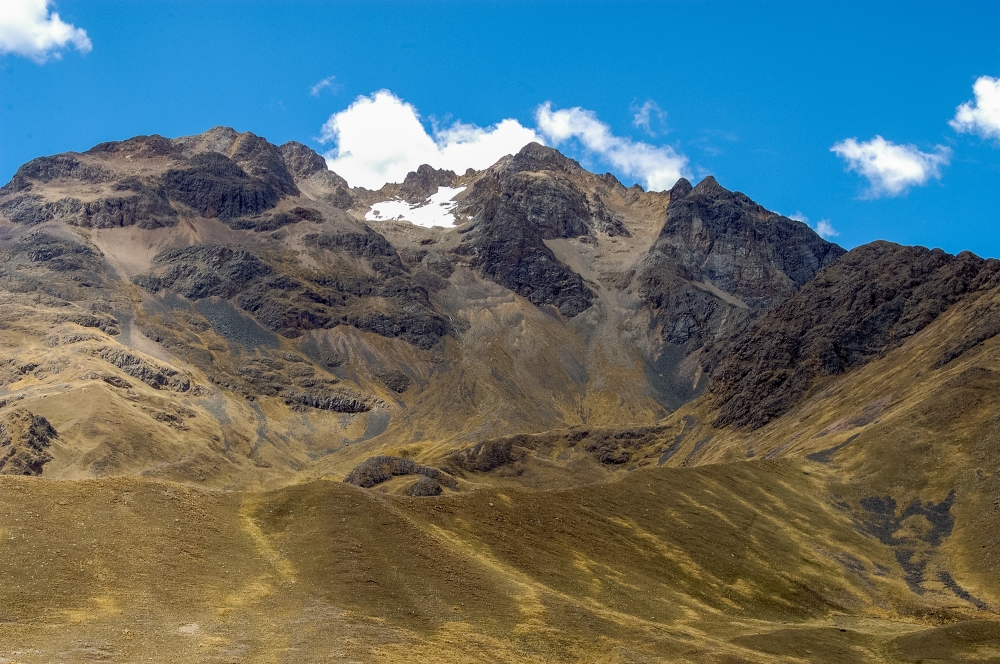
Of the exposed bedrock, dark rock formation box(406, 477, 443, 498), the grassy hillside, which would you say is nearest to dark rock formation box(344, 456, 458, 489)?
the exposed bedrock

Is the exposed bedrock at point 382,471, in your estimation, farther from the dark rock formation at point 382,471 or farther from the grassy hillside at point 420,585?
the grassy hillside at point 420,585

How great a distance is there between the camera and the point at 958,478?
137 m

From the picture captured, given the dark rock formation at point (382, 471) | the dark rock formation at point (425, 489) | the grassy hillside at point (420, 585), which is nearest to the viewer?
the grassy hillside at point (420, 585)

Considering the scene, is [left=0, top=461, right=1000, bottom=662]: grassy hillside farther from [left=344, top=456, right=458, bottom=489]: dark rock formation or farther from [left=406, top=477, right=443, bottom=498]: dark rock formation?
[left=344, top=456, right=458, bottom=489]: dark rock formation

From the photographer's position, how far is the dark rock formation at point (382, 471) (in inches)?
6127

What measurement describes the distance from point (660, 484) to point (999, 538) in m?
46.4

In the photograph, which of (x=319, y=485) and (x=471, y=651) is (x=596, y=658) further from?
(x=319, y=485)

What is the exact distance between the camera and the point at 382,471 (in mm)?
158625

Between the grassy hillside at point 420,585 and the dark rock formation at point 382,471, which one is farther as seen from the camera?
the dark rock formation at point 382,471

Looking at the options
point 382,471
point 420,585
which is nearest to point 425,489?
point 382,471

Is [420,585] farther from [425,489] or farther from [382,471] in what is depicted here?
[382,471]

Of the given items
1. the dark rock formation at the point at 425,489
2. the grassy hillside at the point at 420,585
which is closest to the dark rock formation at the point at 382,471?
the dark rock formation at the point at 425,489

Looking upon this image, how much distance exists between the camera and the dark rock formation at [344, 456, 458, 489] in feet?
511

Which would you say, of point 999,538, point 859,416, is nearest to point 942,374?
point 859,416
